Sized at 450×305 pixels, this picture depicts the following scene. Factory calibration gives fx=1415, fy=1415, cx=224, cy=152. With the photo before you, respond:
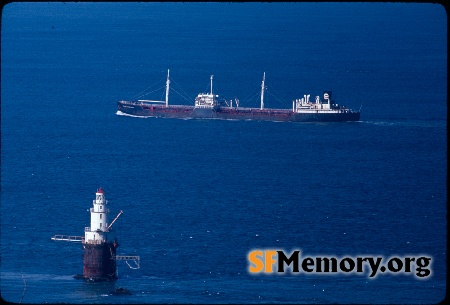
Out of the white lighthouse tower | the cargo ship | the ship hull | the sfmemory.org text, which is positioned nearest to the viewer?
the sfmemory.org text

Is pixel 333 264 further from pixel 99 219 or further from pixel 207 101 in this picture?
pixel 207 101

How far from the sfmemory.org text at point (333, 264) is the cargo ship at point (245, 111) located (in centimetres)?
5965

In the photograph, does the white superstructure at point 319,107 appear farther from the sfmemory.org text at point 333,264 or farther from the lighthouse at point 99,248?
the lighthouse at point 99,248

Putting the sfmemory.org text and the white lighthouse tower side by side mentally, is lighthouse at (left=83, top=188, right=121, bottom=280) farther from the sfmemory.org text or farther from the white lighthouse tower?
the sfmemory.org text

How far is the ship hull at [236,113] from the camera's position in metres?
125

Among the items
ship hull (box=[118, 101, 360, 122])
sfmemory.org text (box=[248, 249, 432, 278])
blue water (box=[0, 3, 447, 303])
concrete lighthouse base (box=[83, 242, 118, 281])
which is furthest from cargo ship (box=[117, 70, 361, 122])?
concrete lighthouse base (box=[83, 242, 118, 281])

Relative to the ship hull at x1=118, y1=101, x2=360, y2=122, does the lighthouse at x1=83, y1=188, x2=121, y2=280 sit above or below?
below

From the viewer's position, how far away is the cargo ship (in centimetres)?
12550

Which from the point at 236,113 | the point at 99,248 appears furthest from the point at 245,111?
the point at 99,248

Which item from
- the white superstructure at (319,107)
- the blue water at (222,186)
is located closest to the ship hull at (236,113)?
the white superstructure at (319,107)

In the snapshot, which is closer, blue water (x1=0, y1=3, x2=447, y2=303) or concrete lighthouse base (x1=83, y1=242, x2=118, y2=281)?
concrete lighthouse base (x1=83, y1=242, x2=118, y2=281)

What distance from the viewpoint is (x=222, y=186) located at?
299 ft

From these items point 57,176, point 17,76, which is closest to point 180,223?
point 57,176

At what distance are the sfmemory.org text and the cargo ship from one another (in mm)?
59650
